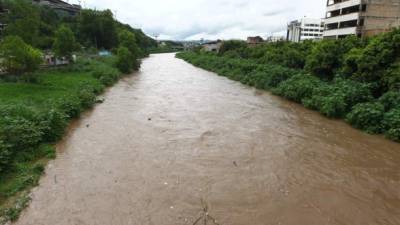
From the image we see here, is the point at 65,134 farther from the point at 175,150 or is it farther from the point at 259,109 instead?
the point at 259,109

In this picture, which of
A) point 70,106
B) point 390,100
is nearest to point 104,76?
point 70,106

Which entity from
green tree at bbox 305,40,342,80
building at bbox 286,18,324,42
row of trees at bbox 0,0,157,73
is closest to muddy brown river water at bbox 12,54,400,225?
green tree at bbox 305,40,342,80

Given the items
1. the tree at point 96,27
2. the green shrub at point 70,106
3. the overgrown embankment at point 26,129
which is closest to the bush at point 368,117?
the overgrown embankment at point 26,129

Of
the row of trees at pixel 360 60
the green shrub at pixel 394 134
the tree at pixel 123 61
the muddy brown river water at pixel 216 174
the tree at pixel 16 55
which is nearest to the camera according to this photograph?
the muddy brown river water at pixel 216 174

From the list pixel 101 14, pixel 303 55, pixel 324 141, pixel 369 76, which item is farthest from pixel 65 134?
pixel 101 14

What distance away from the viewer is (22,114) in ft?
28.3

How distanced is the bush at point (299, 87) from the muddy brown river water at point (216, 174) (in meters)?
3.32

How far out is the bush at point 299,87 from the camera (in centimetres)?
1541

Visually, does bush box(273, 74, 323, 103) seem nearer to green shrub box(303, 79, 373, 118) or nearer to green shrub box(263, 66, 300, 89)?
green shrub box(303, 79, 373, 118)

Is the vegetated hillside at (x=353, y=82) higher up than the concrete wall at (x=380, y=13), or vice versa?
the concrete wall at (x=380, y=13)

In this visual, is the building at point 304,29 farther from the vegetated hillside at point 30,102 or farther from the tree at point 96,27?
the vegetated hillside at point 30,102

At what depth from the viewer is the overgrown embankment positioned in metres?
5.84

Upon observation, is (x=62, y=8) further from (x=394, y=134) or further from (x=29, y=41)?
(x=394, y=134)

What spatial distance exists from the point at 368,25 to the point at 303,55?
18.5 metres
